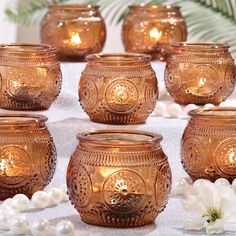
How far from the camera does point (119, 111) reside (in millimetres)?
1566

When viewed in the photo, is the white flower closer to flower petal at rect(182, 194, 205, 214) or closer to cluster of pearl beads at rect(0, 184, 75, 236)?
flower petal at rect(182, 194, 205, 214)

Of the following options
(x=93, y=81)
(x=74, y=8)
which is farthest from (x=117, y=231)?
(x=74, y=8)

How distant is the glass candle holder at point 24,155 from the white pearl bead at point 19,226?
126mm

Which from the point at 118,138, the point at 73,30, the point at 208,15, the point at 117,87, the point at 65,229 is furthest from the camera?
the point at 208,15

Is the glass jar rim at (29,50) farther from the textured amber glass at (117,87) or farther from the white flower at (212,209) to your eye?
the white flower at (212,209)

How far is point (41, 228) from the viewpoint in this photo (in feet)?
3.64

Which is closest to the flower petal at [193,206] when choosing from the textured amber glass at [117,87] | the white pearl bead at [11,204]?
the white pearl bead at [11,204]

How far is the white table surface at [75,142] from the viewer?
1.16m

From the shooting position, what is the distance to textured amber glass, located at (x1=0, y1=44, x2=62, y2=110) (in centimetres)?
158

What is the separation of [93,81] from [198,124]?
10.2 inches

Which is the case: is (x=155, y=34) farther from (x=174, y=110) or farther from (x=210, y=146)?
(x=210, y=146)

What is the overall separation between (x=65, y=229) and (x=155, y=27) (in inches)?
40.0

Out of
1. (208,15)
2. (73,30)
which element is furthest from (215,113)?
(208,15)

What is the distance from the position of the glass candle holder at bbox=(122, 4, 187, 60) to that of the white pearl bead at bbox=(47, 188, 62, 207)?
807 mm
